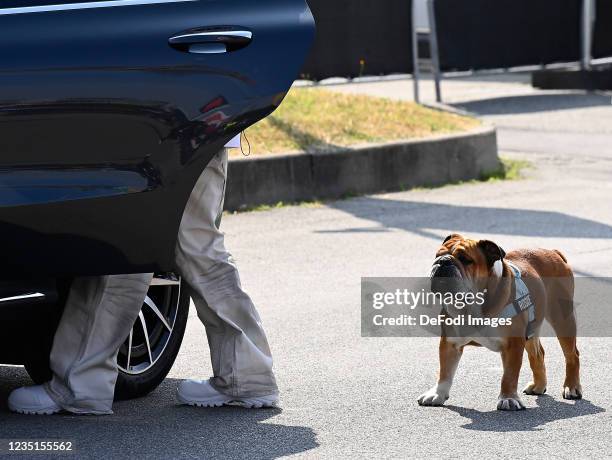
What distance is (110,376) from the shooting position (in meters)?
4.90

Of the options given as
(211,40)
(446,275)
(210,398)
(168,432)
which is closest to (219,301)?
(210,398)

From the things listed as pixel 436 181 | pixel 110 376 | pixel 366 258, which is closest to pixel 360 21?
pixel 436 181

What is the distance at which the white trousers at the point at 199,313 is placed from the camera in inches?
189

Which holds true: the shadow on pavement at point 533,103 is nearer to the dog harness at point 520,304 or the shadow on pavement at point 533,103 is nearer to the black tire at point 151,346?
the black tire at point 151,346

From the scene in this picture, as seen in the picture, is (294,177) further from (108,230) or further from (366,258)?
(108,230)

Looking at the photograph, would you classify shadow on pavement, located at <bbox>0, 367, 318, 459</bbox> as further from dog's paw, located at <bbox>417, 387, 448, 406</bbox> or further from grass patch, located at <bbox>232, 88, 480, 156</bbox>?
grass patch, located at <bbox>232, 88, 480, 156</bbox>

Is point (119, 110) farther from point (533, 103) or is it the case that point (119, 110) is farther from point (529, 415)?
point (533, 103)

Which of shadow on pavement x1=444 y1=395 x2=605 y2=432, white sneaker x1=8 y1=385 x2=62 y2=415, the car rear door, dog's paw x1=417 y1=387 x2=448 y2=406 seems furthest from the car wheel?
shadow on pavement x1=444 y1=395 x2=605 y2=432

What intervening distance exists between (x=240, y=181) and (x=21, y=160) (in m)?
6.32

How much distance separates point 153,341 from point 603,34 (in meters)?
15.6

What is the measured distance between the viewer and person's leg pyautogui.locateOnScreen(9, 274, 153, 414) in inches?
190

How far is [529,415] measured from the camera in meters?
4.91

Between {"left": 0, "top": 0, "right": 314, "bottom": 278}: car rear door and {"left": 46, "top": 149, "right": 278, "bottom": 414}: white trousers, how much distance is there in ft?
0.77

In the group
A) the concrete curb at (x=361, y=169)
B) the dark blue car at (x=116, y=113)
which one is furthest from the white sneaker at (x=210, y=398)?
the concrete curb at (x=361, y=169)
